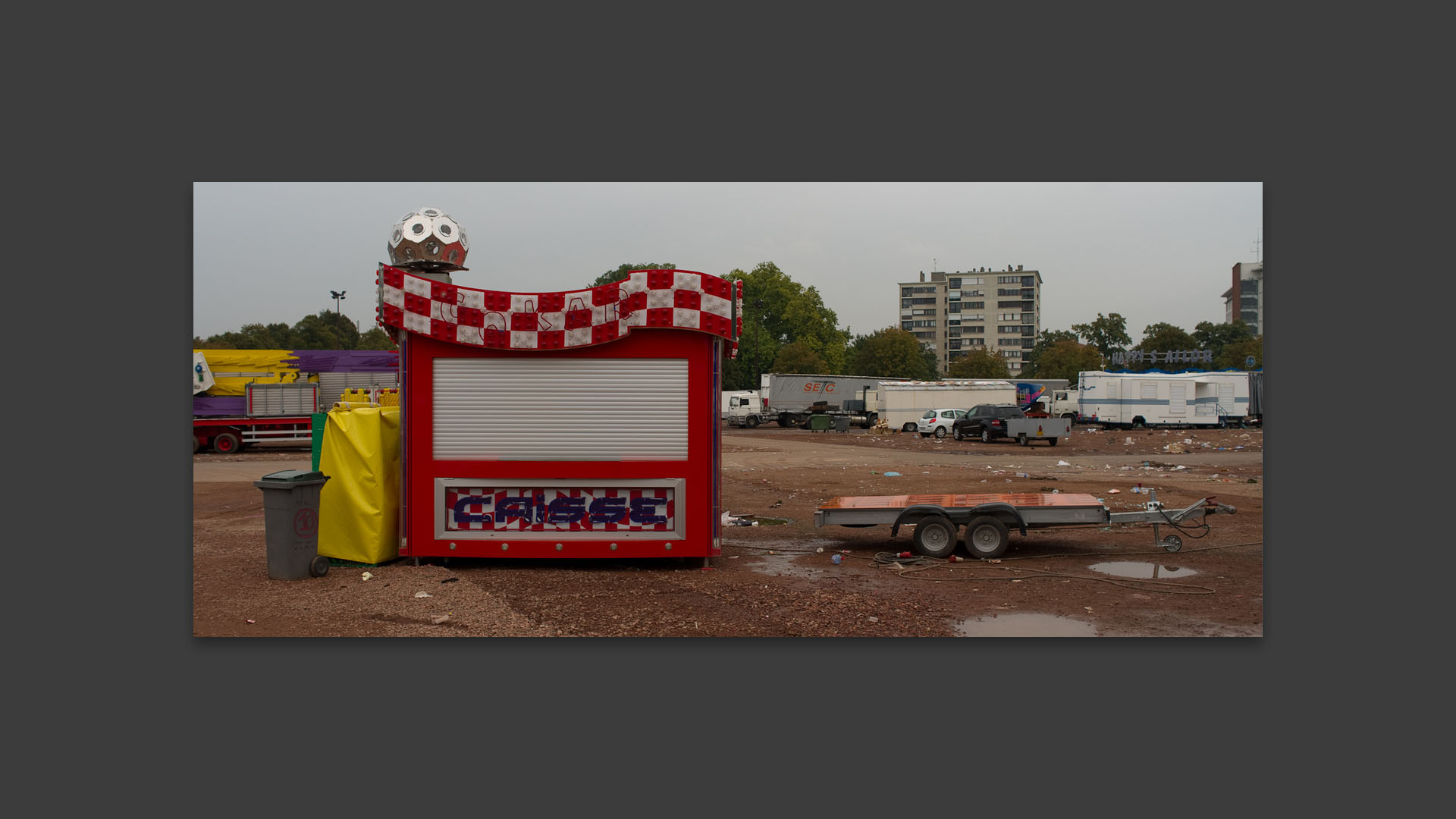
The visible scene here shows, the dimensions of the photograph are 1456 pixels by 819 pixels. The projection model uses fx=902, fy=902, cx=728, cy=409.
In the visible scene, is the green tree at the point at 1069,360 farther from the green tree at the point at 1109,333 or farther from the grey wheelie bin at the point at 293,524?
the grey wheelie bin at the point at 293,524

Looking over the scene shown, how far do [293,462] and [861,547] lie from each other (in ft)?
64.3

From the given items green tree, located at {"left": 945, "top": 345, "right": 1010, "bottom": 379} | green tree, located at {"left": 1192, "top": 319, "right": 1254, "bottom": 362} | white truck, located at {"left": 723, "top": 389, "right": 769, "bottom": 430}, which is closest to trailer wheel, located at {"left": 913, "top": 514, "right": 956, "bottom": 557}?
white truck, located at {"left": 723, "top": 389, "right": 769, "bottom": 430}

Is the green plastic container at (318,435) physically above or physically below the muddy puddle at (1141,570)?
above

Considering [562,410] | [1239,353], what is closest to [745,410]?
[562,410]

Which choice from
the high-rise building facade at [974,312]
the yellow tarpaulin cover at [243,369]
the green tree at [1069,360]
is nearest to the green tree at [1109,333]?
the high-rise building facade at [974,312]

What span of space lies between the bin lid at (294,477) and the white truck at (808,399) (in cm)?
3841

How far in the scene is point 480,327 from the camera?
9.27 m

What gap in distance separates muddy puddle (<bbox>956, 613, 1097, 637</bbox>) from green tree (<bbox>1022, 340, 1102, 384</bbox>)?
256 ft

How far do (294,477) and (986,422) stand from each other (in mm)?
29449

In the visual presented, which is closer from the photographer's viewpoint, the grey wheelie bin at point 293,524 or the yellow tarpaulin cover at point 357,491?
the grey wheelie bin at point 293,524

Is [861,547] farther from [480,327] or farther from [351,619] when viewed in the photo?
[351,619]

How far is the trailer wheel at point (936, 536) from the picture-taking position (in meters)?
10.0

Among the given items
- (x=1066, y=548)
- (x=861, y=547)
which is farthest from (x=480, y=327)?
(x=1066, y=548)

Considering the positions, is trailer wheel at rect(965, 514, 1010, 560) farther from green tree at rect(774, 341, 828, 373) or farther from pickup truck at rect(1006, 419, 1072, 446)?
green tree at rect(774, 341, 828, 373)
